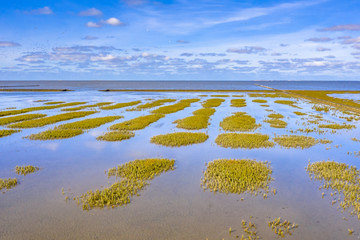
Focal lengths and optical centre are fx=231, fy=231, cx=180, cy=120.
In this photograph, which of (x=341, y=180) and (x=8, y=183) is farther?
(x=341, y=180)

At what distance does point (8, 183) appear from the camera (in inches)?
535

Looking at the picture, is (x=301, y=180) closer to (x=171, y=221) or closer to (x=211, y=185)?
(x=211, y=185)

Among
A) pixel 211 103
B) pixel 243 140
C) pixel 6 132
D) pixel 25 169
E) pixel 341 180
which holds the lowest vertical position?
pixel 341 180

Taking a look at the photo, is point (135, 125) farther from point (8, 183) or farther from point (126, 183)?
point (8, 183)

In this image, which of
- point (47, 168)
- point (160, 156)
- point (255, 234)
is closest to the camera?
point (255, 234)

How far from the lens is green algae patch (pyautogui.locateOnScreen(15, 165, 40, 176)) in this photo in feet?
50.4

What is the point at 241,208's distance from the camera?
36.5ft

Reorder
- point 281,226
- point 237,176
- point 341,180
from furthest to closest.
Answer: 1. point 237,176
2. point 341,180
3. point 281,226

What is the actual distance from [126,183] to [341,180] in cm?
1297

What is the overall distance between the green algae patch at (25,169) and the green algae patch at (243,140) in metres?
15.3

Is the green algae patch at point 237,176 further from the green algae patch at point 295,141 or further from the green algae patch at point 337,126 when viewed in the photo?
the green algae patch at point 337,126

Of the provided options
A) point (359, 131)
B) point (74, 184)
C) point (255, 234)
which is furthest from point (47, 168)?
point (359, 131)

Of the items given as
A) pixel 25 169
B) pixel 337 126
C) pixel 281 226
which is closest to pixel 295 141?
pixel 337 126

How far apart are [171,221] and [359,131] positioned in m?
28.1
